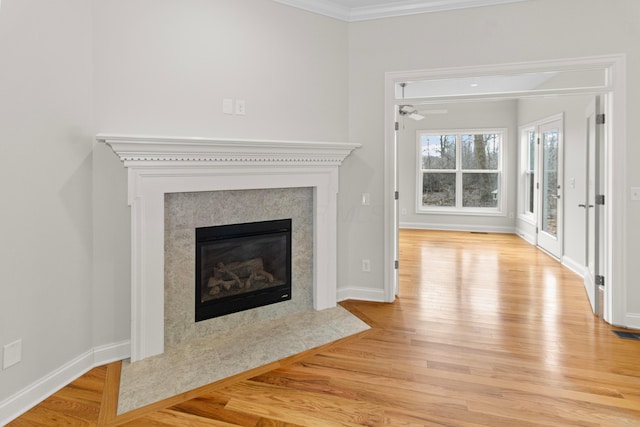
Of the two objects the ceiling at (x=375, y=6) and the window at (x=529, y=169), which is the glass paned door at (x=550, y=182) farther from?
the ceiling at (x=375, y=6)

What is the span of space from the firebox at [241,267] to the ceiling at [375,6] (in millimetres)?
1959

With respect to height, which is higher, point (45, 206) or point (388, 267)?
point (45, 206)

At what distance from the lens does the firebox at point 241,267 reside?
3023 millimetres

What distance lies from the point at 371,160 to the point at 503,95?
129 cm

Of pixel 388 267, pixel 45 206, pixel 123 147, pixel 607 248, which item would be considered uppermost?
pixel 123 147

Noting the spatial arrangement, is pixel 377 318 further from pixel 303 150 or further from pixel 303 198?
pixel 303 150

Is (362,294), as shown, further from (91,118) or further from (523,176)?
(523,176)

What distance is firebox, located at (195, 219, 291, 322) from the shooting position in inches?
119

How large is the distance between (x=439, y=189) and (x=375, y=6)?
18.9ft

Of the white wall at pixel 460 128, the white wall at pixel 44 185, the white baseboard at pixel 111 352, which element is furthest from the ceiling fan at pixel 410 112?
the white baseboard at pixel 111 352

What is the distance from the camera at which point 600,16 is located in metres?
3.13

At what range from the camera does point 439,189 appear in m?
8.73

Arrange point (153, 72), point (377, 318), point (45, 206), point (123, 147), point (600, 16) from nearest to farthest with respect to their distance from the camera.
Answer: point (45, 206), point (123, 147), point (153, 72), point (600, 16), point (377, 318)

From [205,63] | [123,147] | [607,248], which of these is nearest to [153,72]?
[205,63]
